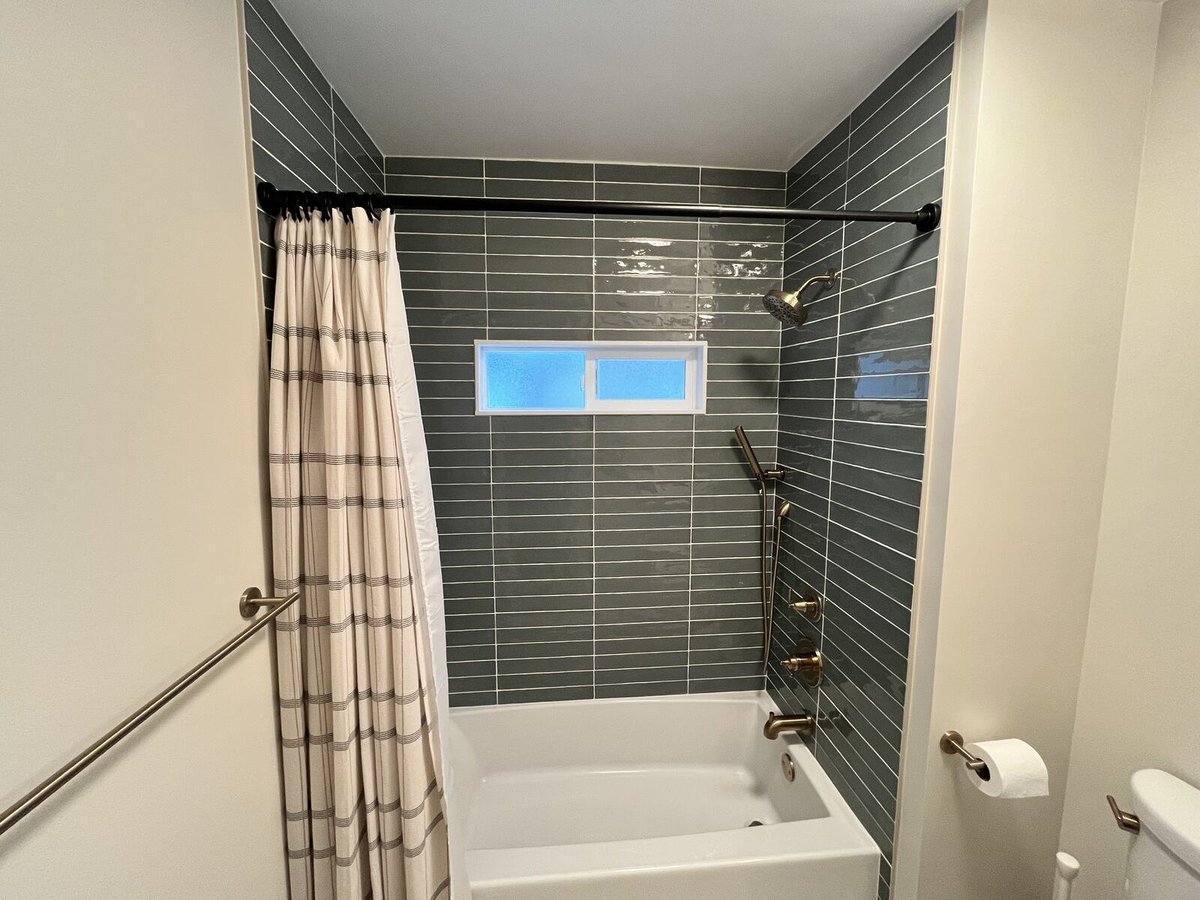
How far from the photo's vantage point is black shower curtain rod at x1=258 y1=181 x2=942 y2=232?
3.36 feet

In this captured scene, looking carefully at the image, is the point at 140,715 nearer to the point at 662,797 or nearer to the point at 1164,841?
the point at 1164,841

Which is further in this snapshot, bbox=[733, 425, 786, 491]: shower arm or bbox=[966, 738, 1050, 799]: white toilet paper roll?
bbox=[733, 425, 786, 491]: shower arm

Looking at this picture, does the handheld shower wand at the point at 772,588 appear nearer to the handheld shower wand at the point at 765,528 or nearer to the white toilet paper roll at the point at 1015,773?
the handheld shower wand at the point at 765,528

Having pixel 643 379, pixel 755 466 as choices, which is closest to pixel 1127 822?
pixel 755 466

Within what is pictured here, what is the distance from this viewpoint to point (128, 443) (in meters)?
0.69

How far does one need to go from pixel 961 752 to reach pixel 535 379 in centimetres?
173

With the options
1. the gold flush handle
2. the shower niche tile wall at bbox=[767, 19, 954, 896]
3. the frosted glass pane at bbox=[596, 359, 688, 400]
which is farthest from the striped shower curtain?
the gold flush handle

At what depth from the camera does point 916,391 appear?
1188 mm

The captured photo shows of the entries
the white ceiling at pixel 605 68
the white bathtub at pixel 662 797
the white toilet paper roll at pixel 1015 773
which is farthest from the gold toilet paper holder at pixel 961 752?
the white ceiling at pixel 605 68

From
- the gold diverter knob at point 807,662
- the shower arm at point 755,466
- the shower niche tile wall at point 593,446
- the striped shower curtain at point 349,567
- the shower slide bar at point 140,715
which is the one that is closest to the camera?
the shower slide bar at point 140,715

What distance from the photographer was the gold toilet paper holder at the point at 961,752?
3.59 ft

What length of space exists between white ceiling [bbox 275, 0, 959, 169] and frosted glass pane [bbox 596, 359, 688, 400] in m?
0.78

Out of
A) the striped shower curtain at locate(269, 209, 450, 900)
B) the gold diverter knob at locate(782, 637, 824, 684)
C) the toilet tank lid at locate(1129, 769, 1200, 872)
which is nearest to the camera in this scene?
the toilet tank lid at locate(1129, 769, 1200, 872)

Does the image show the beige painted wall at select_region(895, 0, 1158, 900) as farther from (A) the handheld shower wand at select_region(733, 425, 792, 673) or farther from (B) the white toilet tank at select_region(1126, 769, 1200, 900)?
(A) the handheld shower wand at select_region(733, 425, 792, 673)
